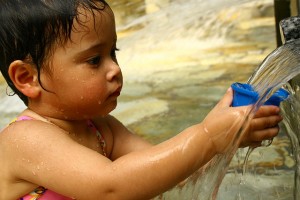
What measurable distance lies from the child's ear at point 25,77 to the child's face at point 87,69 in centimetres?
3

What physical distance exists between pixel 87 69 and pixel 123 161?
0.36 metres

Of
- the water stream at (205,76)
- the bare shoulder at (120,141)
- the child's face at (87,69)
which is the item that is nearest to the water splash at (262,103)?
the water stream at (205,76)

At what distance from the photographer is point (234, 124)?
2.04 m

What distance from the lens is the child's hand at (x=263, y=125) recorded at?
206 cm

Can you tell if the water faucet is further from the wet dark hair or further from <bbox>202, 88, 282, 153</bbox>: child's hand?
the wet dark hair

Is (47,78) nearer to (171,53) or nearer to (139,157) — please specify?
(139,157)

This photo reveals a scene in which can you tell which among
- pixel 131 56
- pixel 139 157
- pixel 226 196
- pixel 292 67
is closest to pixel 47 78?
pixel 139 157

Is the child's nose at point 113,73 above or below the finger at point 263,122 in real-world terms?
above

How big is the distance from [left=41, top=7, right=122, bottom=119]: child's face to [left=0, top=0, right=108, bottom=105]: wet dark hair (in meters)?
0.03

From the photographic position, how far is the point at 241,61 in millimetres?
5371

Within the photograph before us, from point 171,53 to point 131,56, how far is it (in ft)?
1.21

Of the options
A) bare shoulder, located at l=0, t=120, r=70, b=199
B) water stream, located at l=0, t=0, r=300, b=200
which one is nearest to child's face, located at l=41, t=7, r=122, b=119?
bare shoulder, located at l=0, t=120, r=70, b=199

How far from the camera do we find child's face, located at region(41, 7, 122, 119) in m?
2.27

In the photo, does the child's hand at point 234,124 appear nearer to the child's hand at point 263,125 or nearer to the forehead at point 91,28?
the child's hand at point 263,125
